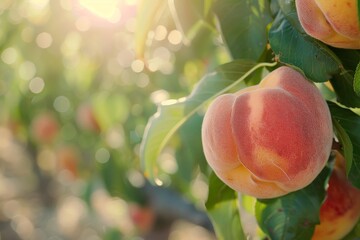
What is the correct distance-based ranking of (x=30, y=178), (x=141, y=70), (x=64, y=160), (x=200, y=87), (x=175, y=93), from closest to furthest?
(x=200, y=87), (x=175, y=93), (x=141, y=70), (x=64, y=160), (x=30, y=178)

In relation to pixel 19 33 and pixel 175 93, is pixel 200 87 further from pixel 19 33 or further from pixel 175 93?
pixel 19 33

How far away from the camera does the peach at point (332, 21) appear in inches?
21.0

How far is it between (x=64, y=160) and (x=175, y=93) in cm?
119

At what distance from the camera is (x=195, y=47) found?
1.18 meters

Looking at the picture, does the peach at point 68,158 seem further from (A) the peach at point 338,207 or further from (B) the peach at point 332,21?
(B) the peach at point 332,21

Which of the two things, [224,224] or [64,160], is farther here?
[64,160]

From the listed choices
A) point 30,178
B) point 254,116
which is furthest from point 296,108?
point 30,178

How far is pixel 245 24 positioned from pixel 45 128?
186 cm

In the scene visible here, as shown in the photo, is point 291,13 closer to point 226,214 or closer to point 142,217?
point 226,214

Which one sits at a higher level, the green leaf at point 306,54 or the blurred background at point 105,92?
the green leaf at point 306,54

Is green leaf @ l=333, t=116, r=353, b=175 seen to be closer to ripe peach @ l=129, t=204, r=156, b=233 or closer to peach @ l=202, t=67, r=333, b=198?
peach @ l=202, t=67, r=333, b=198

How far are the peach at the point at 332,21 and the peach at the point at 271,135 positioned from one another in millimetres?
53

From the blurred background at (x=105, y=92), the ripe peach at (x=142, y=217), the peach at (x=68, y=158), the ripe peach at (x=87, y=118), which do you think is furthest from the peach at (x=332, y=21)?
the peach at (x=68, y=158)

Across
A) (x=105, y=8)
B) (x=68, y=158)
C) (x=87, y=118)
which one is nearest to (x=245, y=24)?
(x=105, y=8)
